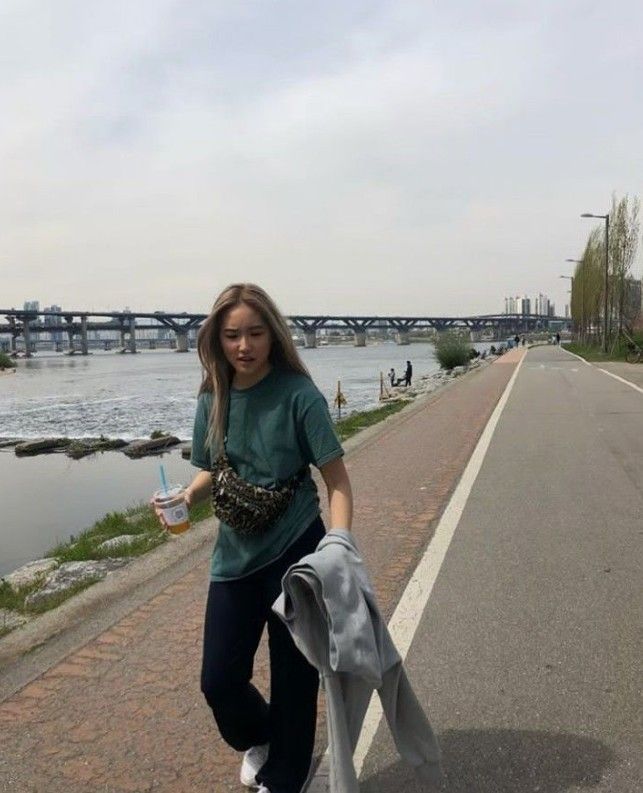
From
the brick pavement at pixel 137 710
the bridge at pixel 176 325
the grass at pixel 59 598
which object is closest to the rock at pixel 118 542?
the grass at pixel 59 598

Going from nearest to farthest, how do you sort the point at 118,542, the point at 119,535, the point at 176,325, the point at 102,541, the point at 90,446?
the point at 118,542 < the point at 102,541 < the point at 119,535 < the point at 90,446 < the point at 176,325

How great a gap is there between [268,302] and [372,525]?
4417 millimetres

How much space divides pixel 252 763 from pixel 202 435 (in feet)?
4.08

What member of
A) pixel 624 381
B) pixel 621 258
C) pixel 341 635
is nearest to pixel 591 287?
pixel 621 258

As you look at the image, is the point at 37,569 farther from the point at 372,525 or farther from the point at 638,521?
the point at 638,521

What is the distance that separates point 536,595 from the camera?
16.1 ft

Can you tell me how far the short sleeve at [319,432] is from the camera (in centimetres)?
260

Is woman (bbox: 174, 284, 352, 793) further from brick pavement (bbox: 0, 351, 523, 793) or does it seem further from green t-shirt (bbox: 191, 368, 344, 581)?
brick pavement (bbox: 0, 351, 523, 793)

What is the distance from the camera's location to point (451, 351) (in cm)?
4347

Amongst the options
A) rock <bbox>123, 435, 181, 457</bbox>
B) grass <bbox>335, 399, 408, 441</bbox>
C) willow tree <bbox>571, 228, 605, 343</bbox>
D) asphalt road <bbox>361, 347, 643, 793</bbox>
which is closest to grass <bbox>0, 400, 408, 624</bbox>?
asphalt road <bbox>361, 347, 643, 793</bbox>

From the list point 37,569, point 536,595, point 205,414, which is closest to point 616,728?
point 536,595

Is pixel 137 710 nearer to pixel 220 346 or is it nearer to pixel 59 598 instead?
pixel 220 346

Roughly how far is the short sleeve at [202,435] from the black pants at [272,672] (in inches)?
17.6

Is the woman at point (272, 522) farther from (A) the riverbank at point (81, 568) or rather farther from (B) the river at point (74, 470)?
(A) the riverbank at point (81, 568)
